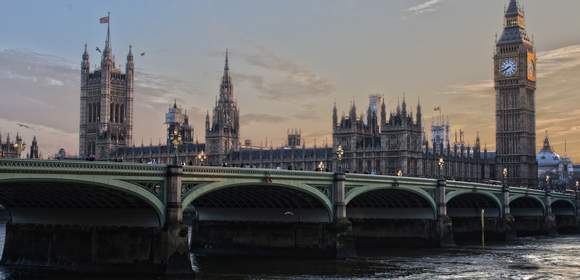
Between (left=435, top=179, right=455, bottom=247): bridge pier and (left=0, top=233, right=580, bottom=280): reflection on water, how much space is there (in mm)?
5854

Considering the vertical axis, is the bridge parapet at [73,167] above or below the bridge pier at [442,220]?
above

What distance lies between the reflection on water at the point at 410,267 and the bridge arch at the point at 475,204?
70.4 feet

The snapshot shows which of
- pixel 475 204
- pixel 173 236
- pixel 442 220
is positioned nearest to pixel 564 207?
pixel 475 204

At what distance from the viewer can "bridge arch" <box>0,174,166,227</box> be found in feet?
174

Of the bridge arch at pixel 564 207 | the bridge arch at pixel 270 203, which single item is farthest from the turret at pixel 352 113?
the bridge arch at pixel 270 203

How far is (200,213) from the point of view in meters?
85.7

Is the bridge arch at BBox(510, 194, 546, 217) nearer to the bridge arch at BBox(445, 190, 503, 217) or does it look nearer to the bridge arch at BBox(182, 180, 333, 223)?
the bridge arch at BBox(445, 190, 503, 217)

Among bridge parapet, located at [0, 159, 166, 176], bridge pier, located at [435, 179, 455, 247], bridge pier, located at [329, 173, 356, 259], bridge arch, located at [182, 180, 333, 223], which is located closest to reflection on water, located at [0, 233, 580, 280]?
bridge pier, located at [329, 173, 356, 259]

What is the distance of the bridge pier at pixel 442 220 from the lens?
9869cm

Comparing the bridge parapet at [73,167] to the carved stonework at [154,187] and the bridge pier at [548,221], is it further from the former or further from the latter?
the bridge pier at [548,221]

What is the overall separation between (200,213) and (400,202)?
2525 cm

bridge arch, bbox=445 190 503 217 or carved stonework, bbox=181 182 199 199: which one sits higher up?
carved stonework, bbox=181 182 199 199

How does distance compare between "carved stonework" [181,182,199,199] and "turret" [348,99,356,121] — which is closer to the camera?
"carved stonework" [181,182,199,199]

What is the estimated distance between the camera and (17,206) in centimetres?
6588
